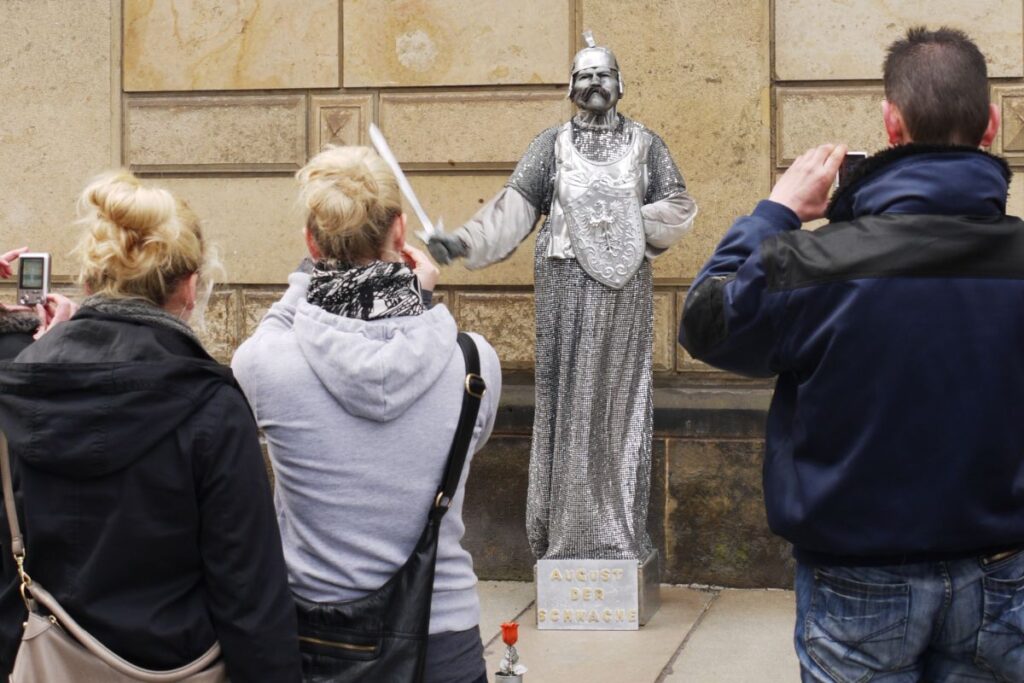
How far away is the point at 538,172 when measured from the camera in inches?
220

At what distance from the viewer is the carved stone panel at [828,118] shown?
246 inches

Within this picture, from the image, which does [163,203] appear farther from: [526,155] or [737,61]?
[737,61]

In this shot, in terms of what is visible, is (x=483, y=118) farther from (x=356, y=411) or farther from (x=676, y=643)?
(x=356, y=411)

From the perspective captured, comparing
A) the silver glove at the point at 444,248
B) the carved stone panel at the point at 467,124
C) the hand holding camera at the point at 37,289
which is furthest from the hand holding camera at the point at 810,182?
the carved stone panel at the point at 467,124

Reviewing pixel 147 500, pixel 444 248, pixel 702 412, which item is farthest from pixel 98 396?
pixel 702 412

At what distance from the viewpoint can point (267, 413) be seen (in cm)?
239

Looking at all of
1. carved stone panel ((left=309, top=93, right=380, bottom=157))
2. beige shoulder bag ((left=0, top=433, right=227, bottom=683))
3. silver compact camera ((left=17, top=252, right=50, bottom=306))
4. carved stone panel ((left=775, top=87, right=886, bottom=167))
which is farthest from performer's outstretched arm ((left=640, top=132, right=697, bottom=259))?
beige shoulder bag ((left=0, top=433, right=227, bottom=683))

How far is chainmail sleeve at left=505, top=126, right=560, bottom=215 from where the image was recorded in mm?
5598

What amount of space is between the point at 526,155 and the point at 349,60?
1.41 metres

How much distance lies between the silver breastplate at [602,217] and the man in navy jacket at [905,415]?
10.7 feet

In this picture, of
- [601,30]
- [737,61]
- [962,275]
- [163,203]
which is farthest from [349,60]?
[962,275]

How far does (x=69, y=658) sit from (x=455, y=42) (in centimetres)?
474

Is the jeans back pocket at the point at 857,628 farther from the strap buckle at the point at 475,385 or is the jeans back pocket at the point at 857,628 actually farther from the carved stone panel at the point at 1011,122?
the carved stone panel at the point at 1011,122

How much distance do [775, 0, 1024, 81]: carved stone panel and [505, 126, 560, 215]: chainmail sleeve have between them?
4.20 feet
